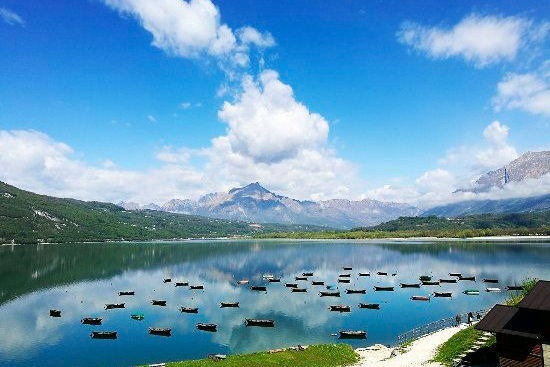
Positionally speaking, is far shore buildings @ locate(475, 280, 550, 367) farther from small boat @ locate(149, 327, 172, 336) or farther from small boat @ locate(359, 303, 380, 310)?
small boat @ locate(359, 303, 380, 310)

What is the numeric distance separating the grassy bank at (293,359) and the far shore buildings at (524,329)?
818 inches

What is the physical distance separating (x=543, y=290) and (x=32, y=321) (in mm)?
107818

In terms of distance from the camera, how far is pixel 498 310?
1624 inches

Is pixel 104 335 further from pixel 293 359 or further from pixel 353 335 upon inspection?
pixel 353 335

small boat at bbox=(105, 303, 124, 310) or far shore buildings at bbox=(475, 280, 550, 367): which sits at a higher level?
far shore buildings at bbox=(475, 280, 550, 367)

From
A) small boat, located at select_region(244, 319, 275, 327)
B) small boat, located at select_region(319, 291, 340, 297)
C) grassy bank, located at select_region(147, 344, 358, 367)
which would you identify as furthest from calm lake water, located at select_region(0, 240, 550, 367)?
grassy bank, located at select_region(147, 344, 358, 367)

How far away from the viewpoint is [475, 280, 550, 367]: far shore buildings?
3638 centimetres

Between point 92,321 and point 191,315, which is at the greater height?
point 191,315

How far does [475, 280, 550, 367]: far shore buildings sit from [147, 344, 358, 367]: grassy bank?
2078 cm

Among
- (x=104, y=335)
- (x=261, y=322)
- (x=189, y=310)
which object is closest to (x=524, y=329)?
(x=261, y=322)

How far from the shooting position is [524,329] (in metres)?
37.2

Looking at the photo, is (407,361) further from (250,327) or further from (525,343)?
(250,327)

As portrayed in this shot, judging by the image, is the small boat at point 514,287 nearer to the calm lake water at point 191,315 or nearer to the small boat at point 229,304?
the calm lake water at point 191,315

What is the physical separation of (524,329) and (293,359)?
29.9 meters
